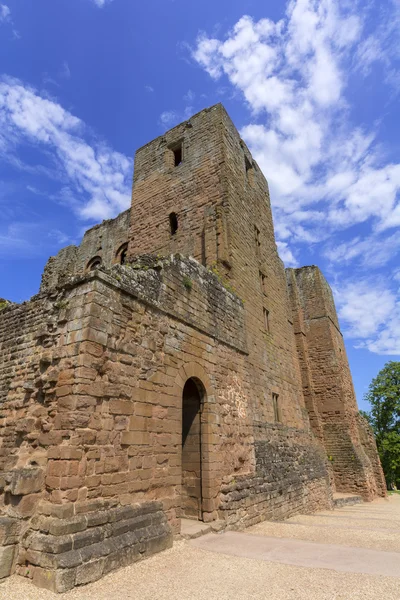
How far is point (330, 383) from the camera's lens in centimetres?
1831

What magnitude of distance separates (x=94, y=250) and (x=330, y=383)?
13498 mm

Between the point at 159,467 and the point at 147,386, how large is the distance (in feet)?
4.18

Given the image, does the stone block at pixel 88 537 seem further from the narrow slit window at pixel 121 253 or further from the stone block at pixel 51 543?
the narrow slit window at pixel 121 253

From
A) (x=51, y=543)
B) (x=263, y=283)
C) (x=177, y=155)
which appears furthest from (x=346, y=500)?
(x=177, y=155)

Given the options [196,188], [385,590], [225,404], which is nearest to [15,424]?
[225,404]

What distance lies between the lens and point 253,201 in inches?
537

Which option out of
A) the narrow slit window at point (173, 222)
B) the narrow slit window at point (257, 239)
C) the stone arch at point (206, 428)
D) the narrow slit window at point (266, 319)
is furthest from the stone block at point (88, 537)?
the narrow slit window at point (257, 239)

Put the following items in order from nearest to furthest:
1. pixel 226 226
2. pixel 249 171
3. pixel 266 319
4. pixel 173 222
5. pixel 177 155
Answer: pixel 226 226
pixel 266 319
pixel 173 222
pixel 177 155
pixel 249 171

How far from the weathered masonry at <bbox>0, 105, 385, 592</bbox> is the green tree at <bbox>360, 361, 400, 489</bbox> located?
46.7ft

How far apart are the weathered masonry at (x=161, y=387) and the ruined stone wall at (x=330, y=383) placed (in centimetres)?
416

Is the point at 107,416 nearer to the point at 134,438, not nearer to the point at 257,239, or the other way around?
the point at 134,438

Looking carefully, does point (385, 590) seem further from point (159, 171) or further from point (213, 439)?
point (159, 171)

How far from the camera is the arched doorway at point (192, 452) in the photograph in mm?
6852

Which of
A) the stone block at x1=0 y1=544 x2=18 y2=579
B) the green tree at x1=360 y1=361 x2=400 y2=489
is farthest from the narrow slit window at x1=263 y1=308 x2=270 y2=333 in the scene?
the green tree at x1=360 y1=361 x2=400 y2=489
